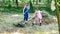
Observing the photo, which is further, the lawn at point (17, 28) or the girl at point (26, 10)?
the girl at point (26, 10)

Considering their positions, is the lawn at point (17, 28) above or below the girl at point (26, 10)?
below

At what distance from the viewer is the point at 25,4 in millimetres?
4656

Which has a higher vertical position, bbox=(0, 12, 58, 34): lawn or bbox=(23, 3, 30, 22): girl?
bbox=(23, 3, 30, 22): girl

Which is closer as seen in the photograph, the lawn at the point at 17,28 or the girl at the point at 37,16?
the lawn at the point at 17,28

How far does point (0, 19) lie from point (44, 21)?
3.25 ft

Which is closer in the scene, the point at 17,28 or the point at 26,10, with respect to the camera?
the point at 17,28

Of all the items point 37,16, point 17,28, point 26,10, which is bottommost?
point 17,28

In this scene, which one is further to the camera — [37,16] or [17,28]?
[37,16]

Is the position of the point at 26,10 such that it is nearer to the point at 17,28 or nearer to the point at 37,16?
the point at 37,16

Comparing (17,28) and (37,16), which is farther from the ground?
(37,16)

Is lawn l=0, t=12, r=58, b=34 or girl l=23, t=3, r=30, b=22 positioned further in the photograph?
girl l=23, t=3, r=30, b=22

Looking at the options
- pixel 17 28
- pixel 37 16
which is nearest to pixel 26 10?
pixel 37 16

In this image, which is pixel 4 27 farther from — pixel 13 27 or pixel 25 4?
pixel 25 4

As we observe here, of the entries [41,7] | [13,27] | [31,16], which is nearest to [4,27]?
[13,27]
